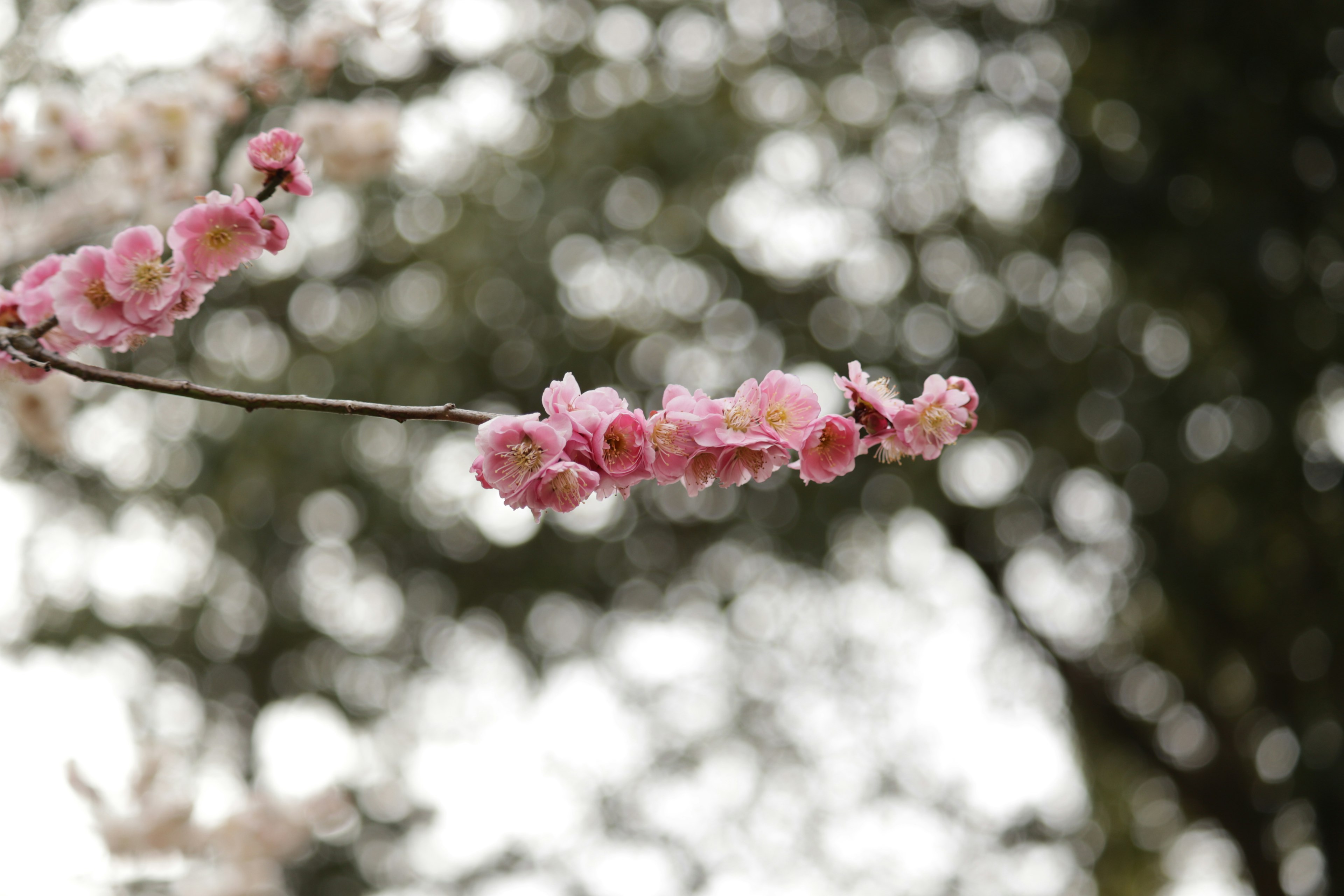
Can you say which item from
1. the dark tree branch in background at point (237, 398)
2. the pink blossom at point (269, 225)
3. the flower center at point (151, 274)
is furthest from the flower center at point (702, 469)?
the flower center at point (151, 274)

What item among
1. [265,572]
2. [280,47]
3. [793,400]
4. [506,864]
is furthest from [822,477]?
[506,864]

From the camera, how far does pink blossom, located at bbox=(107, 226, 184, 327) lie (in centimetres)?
104

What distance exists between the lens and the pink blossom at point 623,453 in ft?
3.18

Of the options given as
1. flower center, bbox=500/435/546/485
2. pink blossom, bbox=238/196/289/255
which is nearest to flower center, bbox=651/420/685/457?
flower center, bbox=500/435/546/485

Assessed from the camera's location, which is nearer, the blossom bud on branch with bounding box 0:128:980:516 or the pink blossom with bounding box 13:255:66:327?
the blossom bud on branch with bounding box 0:128:980:516

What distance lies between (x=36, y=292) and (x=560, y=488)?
65 cm

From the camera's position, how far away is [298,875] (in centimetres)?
691

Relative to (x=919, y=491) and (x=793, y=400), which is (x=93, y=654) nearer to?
(x=919, y=491)

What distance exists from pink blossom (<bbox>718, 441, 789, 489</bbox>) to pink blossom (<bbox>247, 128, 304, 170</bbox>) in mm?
548

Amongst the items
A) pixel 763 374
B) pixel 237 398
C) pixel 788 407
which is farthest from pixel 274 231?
pixel 763 374

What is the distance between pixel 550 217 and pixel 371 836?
4.71 meters

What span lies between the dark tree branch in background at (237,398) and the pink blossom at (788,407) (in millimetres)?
278

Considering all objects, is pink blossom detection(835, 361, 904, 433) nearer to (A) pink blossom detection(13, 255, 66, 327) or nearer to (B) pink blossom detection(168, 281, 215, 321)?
(B) pink blossom detection(168, 281, 215, 321)

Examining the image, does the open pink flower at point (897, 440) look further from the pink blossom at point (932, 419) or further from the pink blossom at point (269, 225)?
the pink blossom at point (269, 225)
